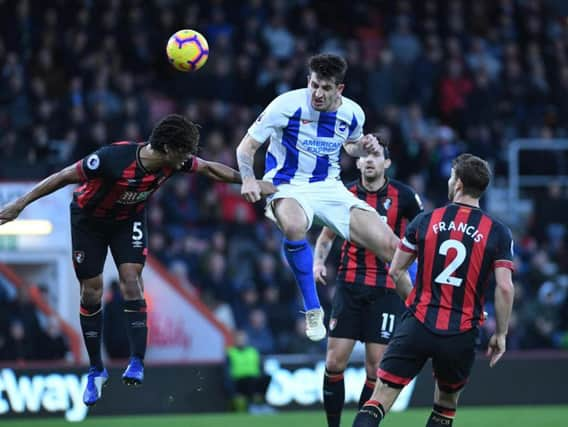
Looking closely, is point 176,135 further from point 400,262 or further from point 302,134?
point 400,262

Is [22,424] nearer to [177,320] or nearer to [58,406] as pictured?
[58,406]

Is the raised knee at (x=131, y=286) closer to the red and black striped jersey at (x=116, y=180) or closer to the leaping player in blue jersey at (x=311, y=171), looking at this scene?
the red and black striped jersey at (x=116, y=180)

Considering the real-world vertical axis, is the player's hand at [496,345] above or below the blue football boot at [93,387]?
above

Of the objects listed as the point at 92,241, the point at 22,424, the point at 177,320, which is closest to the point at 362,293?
the point at 92,241

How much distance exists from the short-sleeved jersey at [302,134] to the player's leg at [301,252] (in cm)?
25

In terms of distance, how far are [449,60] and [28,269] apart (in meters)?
7.09

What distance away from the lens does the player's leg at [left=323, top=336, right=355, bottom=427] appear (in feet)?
32.8

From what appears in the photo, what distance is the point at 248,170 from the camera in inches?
359

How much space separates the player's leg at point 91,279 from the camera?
31.1 ft

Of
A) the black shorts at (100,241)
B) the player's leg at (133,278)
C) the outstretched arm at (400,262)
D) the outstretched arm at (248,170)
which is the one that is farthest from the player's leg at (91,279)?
the outstretched arm at (400,262)

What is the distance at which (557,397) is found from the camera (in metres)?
15.6

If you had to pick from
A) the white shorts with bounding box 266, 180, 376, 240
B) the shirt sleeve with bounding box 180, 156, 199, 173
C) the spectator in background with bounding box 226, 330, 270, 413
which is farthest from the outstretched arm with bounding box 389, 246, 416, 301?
the spectator in background with bounding box 226, 330, 270, 413

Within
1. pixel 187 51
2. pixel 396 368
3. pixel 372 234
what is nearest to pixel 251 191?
pixel 372 234

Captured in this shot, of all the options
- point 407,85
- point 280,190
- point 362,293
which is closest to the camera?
point 280,190
